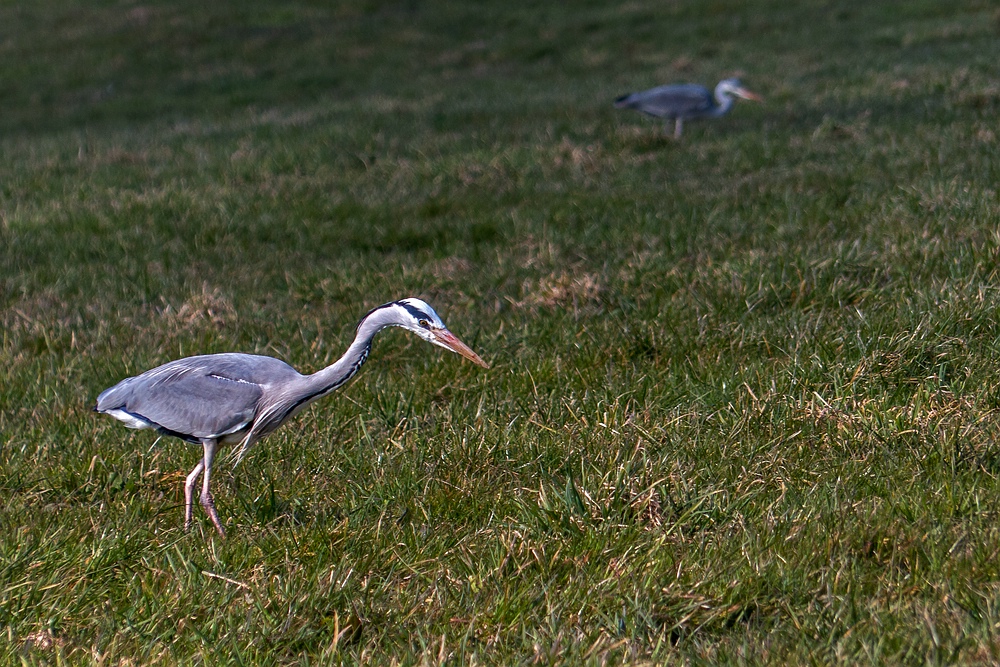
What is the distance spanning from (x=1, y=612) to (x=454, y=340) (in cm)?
192

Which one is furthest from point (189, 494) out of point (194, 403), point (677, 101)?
point (677, 101)

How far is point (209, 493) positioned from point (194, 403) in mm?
390

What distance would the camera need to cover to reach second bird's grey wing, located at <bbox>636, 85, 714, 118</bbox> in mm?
13461

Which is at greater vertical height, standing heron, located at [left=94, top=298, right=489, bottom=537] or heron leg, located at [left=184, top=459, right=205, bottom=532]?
standing heron, located at [left=94, top=298, right=489, bottom=537]

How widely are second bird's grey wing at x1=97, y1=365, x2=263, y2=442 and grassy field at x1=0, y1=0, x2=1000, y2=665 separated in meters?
0.35

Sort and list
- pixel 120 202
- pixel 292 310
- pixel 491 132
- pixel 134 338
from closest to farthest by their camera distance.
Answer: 1. pixel 134 338
2. pixel 292 310
3. pixel 120 202
4. pixel 491 132

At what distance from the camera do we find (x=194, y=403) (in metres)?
4.45

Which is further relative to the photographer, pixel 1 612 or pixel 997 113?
pixel 997 113

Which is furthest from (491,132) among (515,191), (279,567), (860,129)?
(279,567)

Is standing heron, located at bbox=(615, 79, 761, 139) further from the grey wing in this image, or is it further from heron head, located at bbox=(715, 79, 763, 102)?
the grey wing

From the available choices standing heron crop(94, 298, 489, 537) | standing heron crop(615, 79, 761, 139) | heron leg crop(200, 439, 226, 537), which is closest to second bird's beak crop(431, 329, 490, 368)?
standing heron crop(94, 298, 489, 537)

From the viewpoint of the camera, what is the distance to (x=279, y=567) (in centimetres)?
380

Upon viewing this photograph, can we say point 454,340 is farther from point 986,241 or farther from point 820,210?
point 820,210

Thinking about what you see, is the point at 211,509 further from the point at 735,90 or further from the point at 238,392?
the point at 735,90
